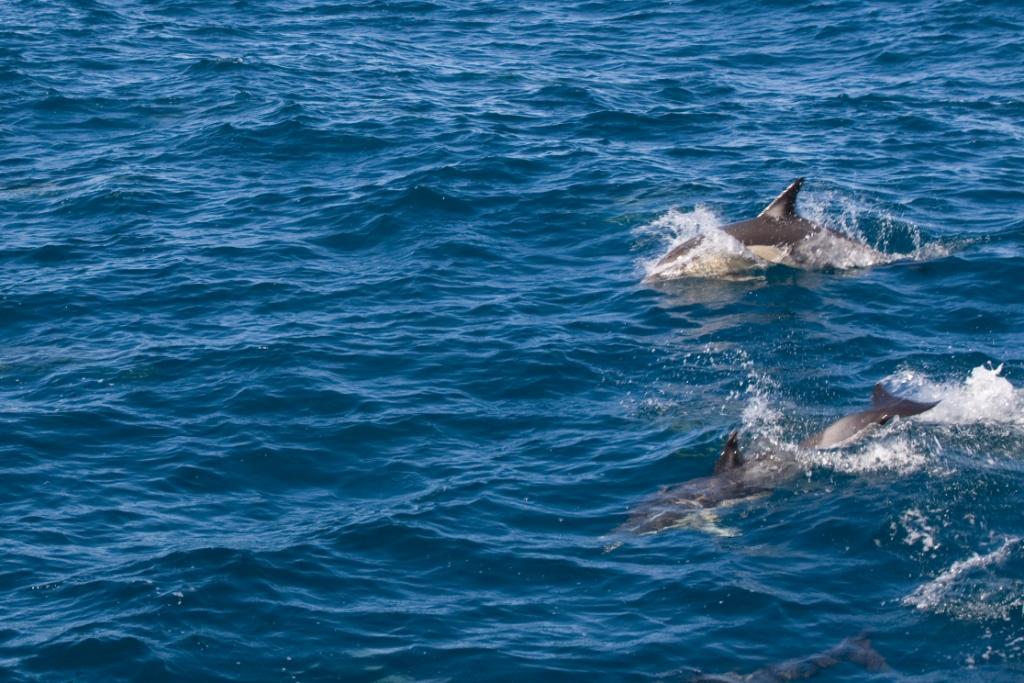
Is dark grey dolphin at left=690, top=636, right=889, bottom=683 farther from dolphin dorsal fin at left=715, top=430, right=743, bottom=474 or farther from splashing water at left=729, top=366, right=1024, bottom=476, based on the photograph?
splashing water at left=729, top=366, right=1024, bottom=476

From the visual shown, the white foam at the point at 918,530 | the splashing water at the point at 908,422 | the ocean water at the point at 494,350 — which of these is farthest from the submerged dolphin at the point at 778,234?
the white foam at the point at 918,530

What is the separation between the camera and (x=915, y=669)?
17.7 meters

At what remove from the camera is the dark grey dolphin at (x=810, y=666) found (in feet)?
57.6

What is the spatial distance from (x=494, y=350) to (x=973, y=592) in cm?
1083

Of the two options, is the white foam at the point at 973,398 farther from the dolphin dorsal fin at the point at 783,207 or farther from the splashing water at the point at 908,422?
the dolphin dorsal fin at the point at 783,207

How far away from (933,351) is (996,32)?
72.1ft

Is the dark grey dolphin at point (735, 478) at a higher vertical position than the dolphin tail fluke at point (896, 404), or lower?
lower

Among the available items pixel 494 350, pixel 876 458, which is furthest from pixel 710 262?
pixel 876 458

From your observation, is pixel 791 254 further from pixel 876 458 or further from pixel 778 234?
pixel 876 458

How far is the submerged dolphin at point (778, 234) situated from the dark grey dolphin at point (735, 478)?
24.3ft

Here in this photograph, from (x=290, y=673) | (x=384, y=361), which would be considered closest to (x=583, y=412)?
(x=384, y=361)

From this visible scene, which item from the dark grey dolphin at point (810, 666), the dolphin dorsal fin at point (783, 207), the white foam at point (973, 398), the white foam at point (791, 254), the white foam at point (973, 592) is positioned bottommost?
the dark grey dolphin at point (810, 666)

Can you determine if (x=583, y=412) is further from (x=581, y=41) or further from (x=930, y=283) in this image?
(x=581, y=41)

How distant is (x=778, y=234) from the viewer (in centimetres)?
3047
